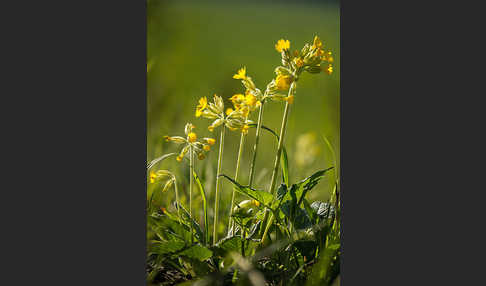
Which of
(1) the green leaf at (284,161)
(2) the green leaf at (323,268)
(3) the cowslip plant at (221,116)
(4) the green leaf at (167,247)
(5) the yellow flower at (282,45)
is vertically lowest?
(2) the green leaf at (323,268)

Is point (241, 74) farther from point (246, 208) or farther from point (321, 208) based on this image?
point (321, 208)

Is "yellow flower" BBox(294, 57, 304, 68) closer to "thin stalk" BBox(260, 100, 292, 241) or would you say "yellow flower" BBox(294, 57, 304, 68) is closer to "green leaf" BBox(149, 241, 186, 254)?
"thin stalk" BBox(260, 100, 292, 241)


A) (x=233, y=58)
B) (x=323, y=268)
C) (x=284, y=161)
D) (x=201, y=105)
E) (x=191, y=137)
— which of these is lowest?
(x=323, y=268)

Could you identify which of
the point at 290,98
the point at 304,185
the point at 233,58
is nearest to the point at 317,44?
the point at 290,98

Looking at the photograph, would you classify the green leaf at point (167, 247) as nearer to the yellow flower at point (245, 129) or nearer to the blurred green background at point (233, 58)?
the blurred green background at point (233, 58)

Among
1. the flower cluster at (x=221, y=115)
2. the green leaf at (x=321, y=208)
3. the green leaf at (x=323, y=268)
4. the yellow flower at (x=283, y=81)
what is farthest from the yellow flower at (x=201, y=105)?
the green leaf at (x=323, y=268)
